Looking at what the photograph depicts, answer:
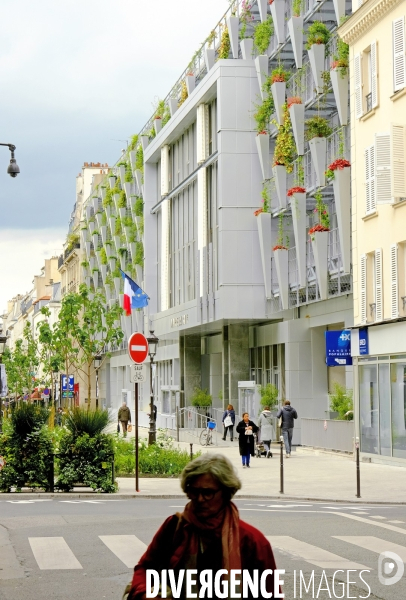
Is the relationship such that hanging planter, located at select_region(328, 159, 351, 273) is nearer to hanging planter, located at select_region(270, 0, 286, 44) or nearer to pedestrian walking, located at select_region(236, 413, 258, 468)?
pedestrian walking, located at select_region(236, 413, 258, 468)

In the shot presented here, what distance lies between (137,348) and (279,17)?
23084 mm

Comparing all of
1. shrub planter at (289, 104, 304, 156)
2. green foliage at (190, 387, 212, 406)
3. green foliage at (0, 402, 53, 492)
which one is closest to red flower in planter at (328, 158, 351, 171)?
shrub planter at (289, 104, 304, 156)

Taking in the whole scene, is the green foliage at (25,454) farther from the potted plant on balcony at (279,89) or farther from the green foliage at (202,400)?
the green foliage at (202,400)

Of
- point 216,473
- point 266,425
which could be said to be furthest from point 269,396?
point 216,473

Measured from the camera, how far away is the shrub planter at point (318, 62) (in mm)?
37656

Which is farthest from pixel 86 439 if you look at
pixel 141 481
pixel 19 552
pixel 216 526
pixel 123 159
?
pixel 123 159

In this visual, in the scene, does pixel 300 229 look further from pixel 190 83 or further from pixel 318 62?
pixel 190 83

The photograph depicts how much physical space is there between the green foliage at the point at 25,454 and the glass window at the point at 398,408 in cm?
1103

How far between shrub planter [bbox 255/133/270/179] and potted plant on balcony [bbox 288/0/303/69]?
4.47 meters

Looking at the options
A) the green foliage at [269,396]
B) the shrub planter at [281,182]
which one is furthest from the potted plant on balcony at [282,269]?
the green foliage at [269,396]

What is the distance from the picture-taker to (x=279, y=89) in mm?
41562

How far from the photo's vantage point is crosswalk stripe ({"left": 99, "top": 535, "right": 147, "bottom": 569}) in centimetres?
1163

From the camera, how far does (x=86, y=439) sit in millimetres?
21828

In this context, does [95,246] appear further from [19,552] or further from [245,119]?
[19,552]
